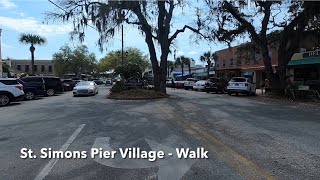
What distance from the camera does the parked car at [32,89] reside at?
28.2m

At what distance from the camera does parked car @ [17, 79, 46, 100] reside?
2819 cm

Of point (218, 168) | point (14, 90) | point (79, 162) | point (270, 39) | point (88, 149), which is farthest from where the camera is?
point (270, 39)

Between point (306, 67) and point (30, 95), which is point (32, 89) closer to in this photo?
point (30, 95)

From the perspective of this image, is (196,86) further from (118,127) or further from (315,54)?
(118,127)

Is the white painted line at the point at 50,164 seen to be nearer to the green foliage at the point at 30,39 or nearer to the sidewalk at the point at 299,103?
the sidewalk at the point at 299,103

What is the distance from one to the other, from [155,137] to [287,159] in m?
3.56

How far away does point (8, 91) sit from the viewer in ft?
74.5

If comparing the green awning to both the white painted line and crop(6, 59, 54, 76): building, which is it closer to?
the white painted line

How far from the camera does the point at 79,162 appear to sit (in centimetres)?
714

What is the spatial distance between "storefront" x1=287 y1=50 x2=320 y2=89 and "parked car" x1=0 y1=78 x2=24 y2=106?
26242mm

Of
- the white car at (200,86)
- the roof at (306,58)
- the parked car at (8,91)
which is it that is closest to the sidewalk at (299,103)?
the roof at (306,58)

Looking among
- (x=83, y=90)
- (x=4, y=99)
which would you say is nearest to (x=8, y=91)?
(x=4, y=99)

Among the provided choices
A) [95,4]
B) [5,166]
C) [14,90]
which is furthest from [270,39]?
[5,166]

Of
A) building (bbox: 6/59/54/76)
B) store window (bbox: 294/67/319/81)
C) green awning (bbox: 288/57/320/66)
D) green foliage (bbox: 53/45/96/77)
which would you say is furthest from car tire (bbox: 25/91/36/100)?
building (bbox: 6/59/54/76)
